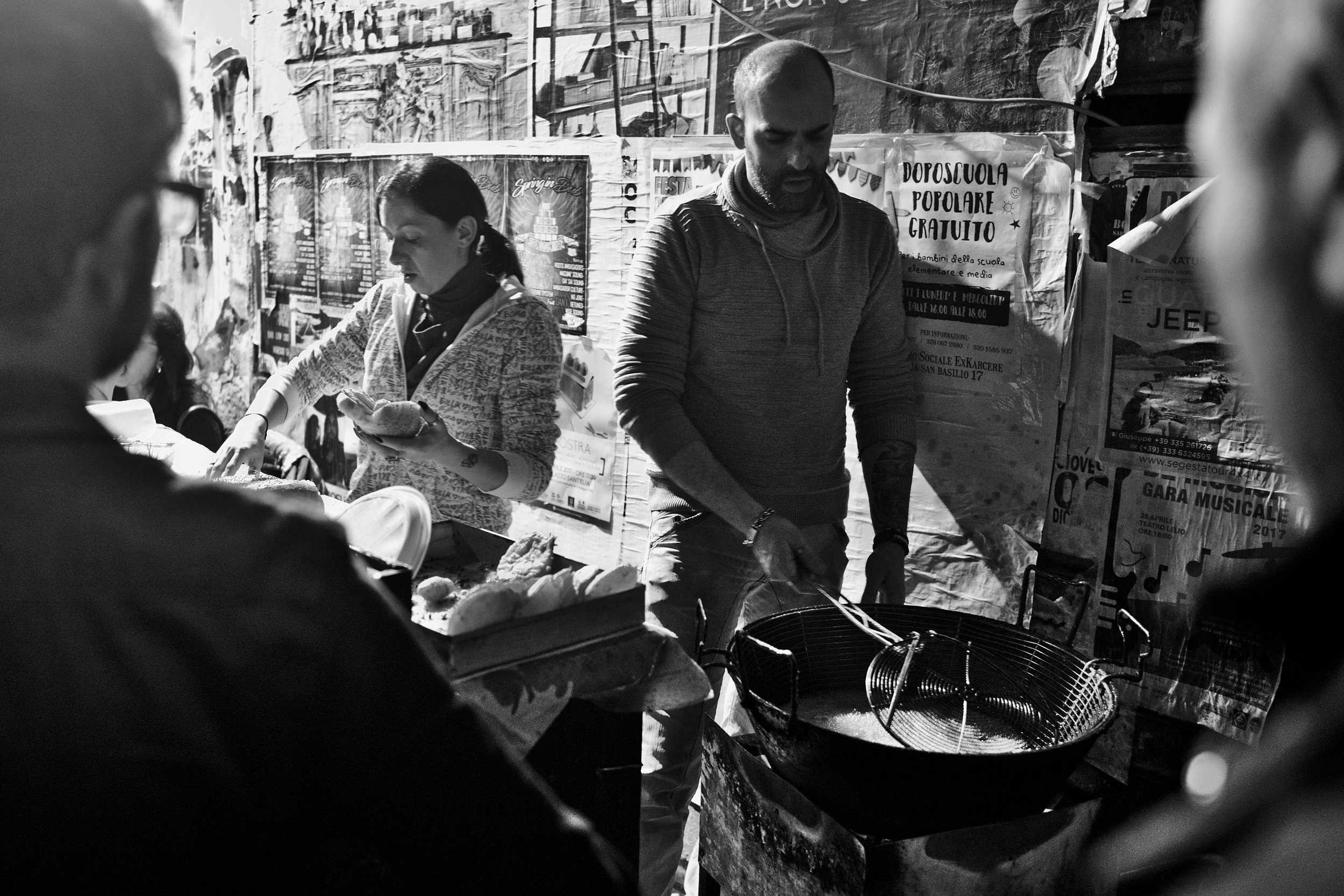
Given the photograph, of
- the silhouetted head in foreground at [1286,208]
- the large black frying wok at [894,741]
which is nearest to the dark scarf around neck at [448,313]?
the large black frying wok at [894,741]

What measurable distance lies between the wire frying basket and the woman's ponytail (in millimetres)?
1534

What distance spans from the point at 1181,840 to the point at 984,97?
2949 millimetres

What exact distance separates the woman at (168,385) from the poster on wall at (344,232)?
0.78m

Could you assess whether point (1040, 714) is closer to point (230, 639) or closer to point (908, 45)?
point (230, 639)

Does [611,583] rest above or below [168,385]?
above

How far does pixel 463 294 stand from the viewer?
10.5 feet

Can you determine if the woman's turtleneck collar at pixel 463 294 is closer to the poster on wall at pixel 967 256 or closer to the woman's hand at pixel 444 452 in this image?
the woman's hand at pixel 444 452

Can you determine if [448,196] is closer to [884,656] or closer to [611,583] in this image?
[611,583]

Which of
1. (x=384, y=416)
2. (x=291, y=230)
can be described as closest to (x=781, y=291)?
(x=384, y=416)

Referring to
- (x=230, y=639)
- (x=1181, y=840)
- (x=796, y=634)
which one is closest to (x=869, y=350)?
(x=796, y=634)

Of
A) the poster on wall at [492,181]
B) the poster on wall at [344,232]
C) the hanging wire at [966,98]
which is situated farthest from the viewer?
the poster on wall at [344,232]

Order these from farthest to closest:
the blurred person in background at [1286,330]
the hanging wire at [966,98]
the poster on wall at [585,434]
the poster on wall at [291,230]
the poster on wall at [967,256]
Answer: the poster on wall at [291,230]
the poster on wall at [585,434]
the poster on wall at [967,256]
the hanging wire at [966,98]
the blurred person in background at [1286,330]

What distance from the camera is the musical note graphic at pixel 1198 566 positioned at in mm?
2738

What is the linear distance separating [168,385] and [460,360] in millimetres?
2751
